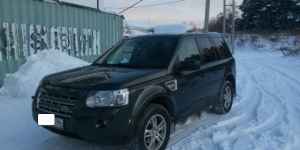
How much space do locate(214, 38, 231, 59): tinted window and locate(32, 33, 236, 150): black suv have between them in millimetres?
262

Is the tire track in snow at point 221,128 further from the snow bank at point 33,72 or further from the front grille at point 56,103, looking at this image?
the snow bank at point 33,72

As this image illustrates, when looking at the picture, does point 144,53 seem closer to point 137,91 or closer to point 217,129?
point 137,91

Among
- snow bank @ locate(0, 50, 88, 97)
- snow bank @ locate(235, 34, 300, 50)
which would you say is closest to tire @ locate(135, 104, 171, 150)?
snow bank @ locate(0, 50, 88, 97)

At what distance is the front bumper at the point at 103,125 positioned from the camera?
3258 mm

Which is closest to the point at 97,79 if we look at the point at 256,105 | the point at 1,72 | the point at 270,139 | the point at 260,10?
the point at 270,139

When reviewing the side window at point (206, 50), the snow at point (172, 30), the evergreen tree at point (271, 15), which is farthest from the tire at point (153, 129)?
the evergreen tree at point (271, 15)

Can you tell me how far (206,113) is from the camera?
19.5 feet

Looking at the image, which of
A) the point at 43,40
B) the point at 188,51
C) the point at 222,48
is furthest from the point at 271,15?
the point at 188,51

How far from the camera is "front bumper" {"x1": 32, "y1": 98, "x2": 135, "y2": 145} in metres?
3.26

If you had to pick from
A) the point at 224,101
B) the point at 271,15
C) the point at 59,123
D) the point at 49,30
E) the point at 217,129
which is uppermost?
the point at 271,15

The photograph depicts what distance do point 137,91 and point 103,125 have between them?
0.59 m

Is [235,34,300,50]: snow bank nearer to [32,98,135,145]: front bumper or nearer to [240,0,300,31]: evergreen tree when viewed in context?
[240,0,300,31]: evergreen tree

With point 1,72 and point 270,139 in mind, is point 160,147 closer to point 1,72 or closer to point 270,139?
point 270,139

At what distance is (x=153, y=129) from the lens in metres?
Result: 3.80
